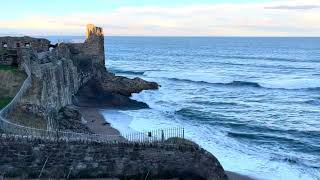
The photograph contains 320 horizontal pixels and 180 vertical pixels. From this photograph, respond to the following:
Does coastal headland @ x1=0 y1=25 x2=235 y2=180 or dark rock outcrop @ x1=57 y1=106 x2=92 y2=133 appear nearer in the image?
coastal headland @ x1=0 y1=25 x2=235 y2=180

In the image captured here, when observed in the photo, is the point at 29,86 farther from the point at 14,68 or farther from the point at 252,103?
the point at 252,103

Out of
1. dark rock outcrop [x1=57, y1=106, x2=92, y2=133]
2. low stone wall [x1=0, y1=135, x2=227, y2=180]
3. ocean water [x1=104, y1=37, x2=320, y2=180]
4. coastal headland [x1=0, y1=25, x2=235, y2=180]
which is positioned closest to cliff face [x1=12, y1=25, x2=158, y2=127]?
coastal headland [x1=0, y1=25, x2=235, y2=180]

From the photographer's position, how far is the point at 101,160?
2134 centimetres

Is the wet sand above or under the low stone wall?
under

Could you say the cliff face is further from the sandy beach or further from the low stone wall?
the low stone wall

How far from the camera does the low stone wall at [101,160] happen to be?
20.4m

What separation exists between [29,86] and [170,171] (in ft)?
42.1

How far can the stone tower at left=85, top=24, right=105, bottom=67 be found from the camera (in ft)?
189

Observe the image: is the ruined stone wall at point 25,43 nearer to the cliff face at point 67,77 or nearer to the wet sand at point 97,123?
the cliff face at point 67,77

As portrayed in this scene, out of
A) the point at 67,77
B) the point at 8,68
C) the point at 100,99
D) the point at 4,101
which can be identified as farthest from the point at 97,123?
the point at 4,101

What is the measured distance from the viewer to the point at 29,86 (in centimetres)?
3134

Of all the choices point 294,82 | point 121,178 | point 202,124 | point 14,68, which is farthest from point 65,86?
point 294,82

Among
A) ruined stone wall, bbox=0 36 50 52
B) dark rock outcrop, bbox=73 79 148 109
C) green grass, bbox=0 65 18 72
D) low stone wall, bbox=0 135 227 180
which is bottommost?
dark rock outcrop, bbox=73 79 148 109

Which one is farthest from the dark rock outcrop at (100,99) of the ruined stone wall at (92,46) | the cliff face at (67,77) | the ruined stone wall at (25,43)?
the ruined stone wall at (25,43)
